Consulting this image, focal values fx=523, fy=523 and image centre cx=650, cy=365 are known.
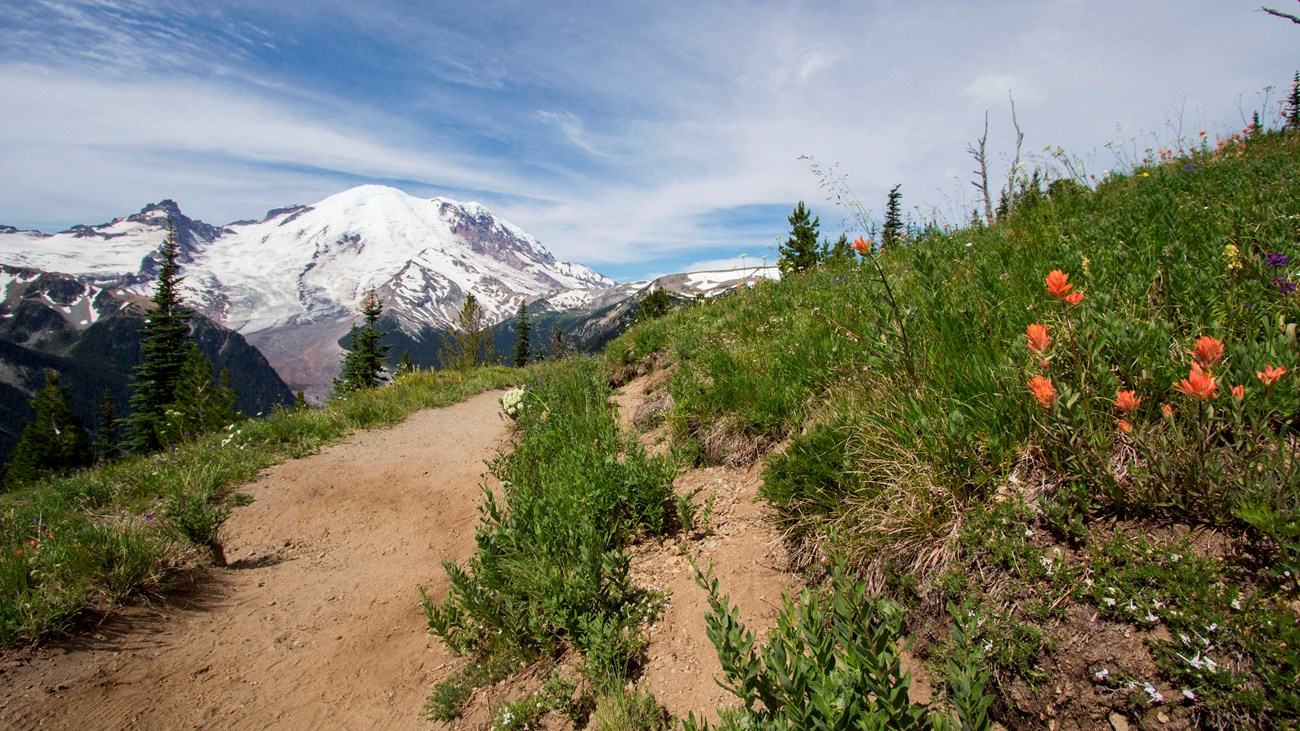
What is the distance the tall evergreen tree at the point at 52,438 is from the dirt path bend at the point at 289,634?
52293mm

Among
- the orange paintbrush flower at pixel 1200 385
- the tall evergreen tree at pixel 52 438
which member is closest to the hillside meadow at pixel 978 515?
the orange paintbrush flower at pixel 1200 385

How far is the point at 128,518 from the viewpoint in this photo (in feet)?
18.7

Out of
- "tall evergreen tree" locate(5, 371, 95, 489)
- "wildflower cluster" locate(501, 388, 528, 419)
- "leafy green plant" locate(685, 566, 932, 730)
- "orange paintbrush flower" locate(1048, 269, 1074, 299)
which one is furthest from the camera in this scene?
"tall evergreen tree" locate(5, 371, 95, 489)

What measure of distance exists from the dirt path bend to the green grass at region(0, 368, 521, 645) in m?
0.28

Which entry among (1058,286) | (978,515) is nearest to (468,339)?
(978,515)

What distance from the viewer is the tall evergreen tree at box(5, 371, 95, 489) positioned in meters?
42.3

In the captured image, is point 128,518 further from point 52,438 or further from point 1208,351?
point 52,438

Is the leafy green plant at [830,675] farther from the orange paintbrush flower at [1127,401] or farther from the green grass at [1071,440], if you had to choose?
the orange paintbrush flower at [1127,401]

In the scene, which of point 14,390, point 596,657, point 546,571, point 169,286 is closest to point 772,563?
point 596,657

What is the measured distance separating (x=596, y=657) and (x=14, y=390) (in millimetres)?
222673

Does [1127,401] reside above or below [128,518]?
above

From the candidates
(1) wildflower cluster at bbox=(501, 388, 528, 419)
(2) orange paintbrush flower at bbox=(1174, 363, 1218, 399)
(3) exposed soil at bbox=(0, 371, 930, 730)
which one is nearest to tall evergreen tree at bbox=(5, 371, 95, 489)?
(1) wildflower cluster at bbox=(501, 388, 528, 419)

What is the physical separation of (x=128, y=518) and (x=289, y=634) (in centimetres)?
332

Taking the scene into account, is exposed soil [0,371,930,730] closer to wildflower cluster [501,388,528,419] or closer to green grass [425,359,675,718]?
green grass [425,359,675,718]
